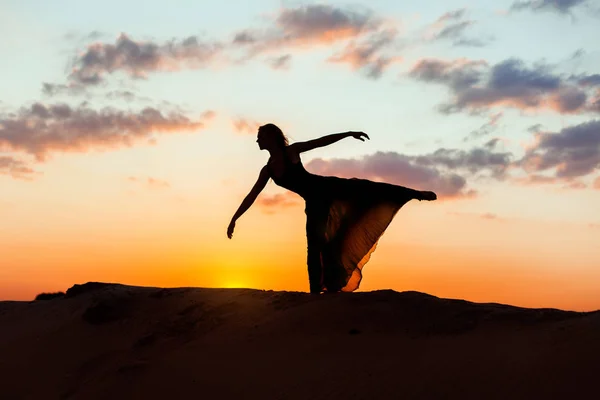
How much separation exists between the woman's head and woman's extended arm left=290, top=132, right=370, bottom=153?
8.2 inches

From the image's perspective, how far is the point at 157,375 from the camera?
335 inches

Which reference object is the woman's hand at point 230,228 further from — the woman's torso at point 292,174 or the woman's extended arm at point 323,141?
the woman's extended arm at point 323,141

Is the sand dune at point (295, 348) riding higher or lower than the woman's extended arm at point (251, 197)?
lower

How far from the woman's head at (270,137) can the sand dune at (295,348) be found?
2.32m

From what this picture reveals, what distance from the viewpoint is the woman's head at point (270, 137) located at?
9.63 m

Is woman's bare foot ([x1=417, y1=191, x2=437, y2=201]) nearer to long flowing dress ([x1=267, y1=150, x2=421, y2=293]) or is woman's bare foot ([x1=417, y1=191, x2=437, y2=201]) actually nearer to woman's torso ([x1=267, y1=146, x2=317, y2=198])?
long flowing dress ([x1=267, y1=150, x2=421, y2=293])

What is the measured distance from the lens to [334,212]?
9711 mm

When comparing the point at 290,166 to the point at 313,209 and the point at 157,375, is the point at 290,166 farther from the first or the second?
the point at 157,375

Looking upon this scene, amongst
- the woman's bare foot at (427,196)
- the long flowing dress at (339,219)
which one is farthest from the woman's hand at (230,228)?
the woman's bare foot at (427,196)

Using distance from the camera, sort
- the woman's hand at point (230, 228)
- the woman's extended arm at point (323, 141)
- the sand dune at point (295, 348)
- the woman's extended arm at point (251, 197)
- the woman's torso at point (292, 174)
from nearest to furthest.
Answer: the sand dune at point (295, 348), the woman's extended arm at point (323, 141), the woman's torso at point (292, 174), the woman's extended arm at point (251, 197), the woman's hand at point (230, 228)

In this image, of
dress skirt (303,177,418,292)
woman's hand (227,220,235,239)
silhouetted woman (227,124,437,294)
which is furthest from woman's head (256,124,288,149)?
woman's hand (227,220,235,239)

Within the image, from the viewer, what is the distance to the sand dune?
21.2 feet

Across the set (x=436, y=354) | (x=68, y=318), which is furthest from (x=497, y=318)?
(x=68, y=318)

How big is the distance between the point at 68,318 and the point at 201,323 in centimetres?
330
